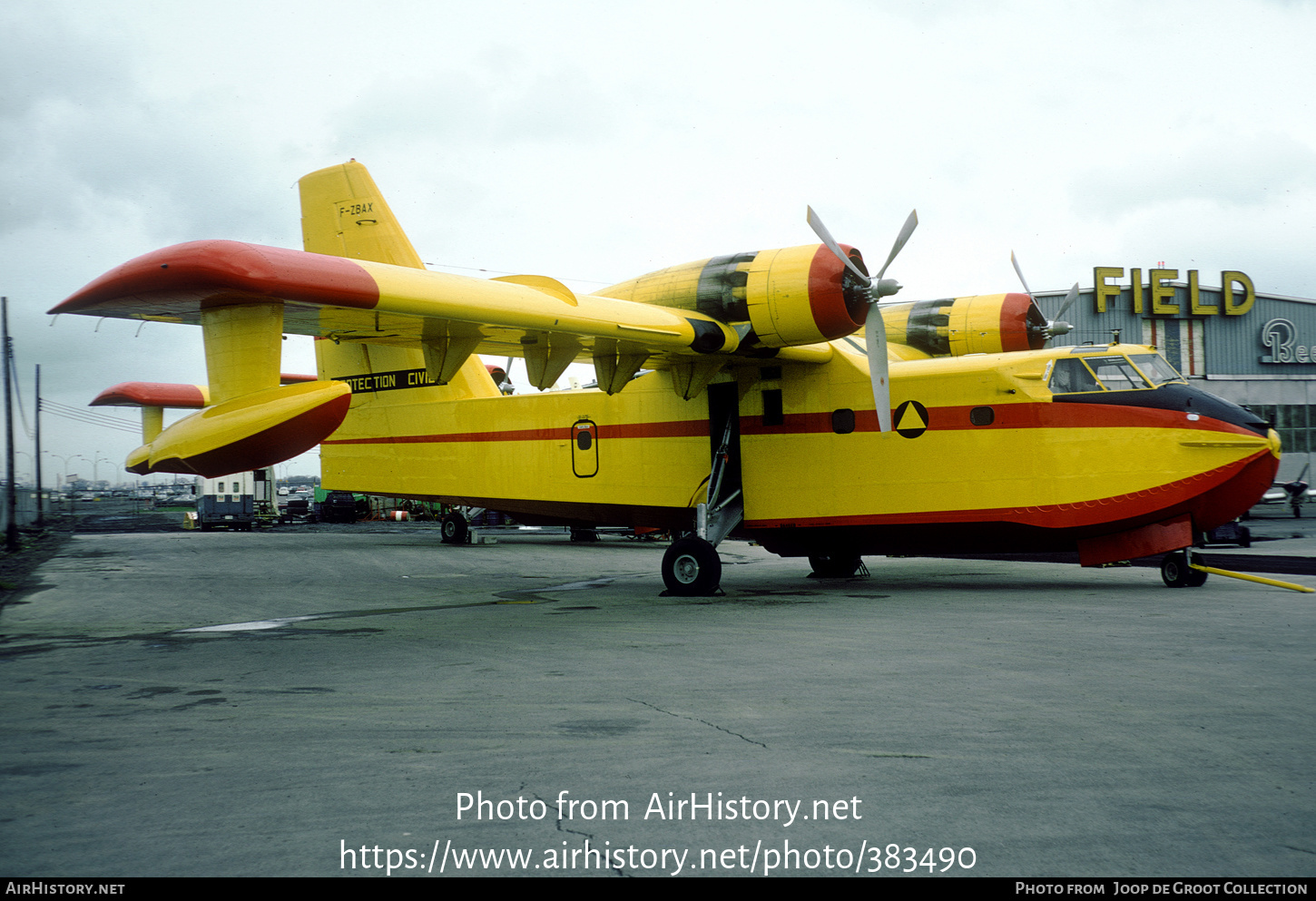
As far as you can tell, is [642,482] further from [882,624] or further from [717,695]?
[717,695]

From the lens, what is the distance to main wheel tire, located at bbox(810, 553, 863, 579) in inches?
612

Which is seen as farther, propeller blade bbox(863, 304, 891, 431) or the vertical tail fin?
the vertical tail fin

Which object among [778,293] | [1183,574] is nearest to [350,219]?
[778,293]

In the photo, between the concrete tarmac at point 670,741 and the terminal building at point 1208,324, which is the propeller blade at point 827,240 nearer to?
the concrete tarmac at point 670,741

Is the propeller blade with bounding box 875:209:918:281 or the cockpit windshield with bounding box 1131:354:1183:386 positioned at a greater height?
the propeller blade with bounding box 875:209:918:281

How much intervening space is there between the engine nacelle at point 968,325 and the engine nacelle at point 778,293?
4.21 metres

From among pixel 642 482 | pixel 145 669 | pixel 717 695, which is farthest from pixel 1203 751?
pixel 642 482

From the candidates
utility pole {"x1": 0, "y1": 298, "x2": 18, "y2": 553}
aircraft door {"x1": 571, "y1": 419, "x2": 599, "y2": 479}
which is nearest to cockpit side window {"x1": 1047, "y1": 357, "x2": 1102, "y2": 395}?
aircraft door {"x1": 571, "y1": 419, "x2": 599, "y2": 479}

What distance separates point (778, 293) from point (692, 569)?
4.04m

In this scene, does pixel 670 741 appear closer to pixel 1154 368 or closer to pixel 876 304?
pixel 876 304

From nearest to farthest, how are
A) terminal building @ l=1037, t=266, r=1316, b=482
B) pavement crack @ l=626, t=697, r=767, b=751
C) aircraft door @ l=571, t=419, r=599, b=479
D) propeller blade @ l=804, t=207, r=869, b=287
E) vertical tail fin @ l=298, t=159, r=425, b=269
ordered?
1. pavement crack @ l=626, t=697, r=767, b=751
2. propeller blade @ l=804, t=207, r=869, b=287
3. aircraft door @ l=571, t=419, r=599, b=479
4. vertical tail fin @ l=298, t=159, r=425, b=269
5. terminal building @ l=1037, t=266, r=1316, b=482

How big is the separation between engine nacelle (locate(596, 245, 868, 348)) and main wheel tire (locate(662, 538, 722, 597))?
299cm

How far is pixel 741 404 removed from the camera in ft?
45.3

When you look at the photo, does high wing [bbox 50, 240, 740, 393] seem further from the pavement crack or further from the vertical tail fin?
the pavement crack
